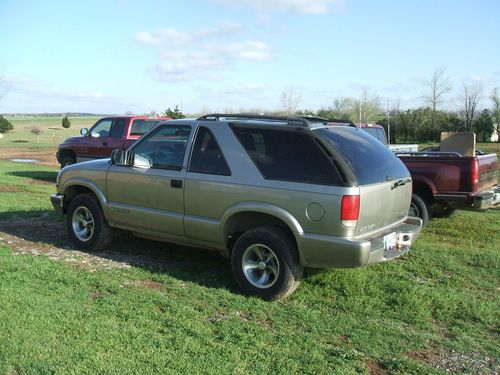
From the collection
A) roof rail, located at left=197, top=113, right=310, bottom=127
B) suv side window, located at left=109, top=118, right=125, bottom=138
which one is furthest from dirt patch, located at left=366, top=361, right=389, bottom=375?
suv side window, located at left=109, top=118, right=125, bottom=138

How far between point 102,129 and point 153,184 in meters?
9.36

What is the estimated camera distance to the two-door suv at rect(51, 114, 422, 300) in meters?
4.83

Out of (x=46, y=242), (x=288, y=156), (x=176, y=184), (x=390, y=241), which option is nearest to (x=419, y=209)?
(x=390, y=241)

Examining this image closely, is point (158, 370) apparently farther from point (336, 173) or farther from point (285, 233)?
point (336, 173)

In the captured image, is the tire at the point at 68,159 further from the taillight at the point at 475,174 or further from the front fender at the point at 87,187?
the taillight at the point at 475,174

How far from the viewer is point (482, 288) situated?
5797mm

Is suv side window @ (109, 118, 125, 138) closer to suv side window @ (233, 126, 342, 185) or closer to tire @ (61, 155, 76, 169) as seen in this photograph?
tire @ (61, 155, 76, 169)

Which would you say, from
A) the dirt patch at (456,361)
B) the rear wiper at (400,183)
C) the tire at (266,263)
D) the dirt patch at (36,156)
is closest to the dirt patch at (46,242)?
the tire at (266,263)

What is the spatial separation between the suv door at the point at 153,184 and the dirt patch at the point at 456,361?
2885 mm

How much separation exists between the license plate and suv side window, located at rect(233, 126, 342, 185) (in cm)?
87

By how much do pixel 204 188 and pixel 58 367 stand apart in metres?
2.52

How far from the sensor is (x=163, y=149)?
6.17 m

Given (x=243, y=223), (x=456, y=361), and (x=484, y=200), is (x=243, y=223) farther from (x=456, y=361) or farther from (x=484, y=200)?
(x=484, y=200)

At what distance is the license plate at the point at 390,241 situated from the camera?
5156mm
